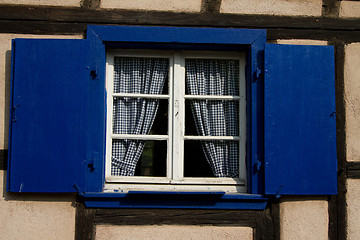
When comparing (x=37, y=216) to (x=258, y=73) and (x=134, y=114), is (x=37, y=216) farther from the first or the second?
(x=258, y=73)

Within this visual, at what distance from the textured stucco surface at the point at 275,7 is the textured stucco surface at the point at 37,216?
2.13 meters

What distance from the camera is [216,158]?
3014 mm

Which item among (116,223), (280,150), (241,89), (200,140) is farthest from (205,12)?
(116,223)

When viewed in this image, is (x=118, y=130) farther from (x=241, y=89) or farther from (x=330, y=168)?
(x=330, y=168)

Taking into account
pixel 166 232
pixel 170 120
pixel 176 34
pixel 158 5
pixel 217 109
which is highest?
pixel 158 5

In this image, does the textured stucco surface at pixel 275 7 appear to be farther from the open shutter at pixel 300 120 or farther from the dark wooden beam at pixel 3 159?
the dark wooden beam at pixel 3 159

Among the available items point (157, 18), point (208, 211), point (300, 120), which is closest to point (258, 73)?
point (300, 120)

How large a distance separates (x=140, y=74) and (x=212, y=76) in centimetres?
65

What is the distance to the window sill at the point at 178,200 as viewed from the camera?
2.79m

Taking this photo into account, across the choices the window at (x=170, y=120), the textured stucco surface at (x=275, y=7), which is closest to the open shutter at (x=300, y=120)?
the window at (x=170, y=120)

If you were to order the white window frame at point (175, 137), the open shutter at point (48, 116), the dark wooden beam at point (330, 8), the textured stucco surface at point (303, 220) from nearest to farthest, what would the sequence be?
→ 1. the open shutter at point (48, 116)
2. the textured stucco surface at point (303, 220)
3. the white window frame at point (175, 137)
4. the dark wooden beam at point (330, 8)

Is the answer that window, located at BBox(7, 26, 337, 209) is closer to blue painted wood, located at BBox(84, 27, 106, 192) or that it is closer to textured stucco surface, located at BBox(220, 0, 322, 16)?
blue painted wood, located at BBox(84, 27, 106, 192)

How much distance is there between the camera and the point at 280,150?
2842 millimetres

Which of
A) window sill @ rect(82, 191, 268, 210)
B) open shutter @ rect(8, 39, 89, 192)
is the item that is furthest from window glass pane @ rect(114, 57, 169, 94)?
window sill @ rect(82, 191, 268, 210)
